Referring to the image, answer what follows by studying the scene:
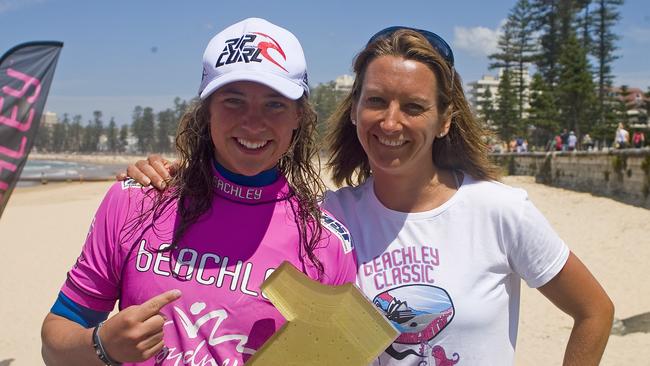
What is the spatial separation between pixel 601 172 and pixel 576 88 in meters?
20.6

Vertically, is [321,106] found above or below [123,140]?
above

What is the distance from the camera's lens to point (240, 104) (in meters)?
1.63

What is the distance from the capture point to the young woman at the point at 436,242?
1853 mm

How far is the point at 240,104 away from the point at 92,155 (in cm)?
14480

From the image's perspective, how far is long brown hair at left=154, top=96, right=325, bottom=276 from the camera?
1.66 m

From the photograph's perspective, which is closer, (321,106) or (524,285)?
(321,106)

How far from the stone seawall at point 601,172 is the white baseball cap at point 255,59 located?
13.5 meters

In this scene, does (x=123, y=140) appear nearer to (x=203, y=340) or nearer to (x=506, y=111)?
(x=506, y=111)

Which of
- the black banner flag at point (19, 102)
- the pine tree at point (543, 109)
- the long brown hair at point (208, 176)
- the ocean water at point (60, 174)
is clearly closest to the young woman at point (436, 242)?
the long brown hair at point (208, 176)

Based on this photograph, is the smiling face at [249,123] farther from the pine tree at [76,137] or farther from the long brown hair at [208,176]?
the pine tree at [76,137]

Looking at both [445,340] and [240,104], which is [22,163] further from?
[445,340]

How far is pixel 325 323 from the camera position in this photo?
1423 millimetres

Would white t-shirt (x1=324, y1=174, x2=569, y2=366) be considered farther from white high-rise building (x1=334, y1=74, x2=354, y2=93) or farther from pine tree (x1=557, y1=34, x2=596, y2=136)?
pine tree (x1=557, y1=34, x2=596, y2=136)

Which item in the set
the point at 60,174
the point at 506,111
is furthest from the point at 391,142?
the point at 60,174
